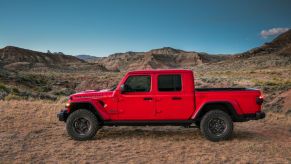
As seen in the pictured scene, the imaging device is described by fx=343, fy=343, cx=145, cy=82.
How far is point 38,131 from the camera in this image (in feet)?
33.4

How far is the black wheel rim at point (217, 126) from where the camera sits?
349 inches

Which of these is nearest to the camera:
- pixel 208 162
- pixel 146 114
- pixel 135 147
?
pixel 208 162

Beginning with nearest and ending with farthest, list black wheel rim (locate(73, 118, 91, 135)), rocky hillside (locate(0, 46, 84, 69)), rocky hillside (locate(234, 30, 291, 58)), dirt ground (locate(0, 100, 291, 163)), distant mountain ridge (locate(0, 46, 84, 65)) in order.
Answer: dirt ground (locate(0, 100, 291, 163))
black wheel rim (locate(73, 118, 91, 135))
rocky hillside (locate(234, 30, 291, 58))
rocky hillside (locate(0, 46, 84, 69))
distant mountain ridge (locate(0, 46, 84, 65))

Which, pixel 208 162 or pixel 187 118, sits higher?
pixel 187 118

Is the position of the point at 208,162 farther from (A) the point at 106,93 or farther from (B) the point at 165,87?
(A) the point at 106,93

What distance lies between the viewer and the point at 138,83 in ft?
29.3

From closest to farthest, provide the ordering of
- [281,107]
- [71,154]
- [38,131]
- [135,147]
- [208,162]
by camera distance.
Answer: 1. [208,162]
2. [71,154]
3. [135,147]
4. [38,131]
5. [281,107]

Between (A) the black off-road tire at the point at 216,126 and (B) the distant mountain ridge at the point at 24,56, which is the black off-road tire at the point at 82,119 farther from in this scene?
(B) the distant mountain ridge at the point at 24,56

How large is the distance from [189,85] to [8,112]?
7513 millimetres

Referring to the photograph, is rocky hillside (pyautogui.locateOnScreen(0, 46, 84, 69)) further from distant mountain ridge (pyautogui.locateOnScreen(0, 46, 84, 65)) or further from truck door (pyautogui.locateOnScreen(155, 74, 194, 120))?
truck door (pyautogui.locateOnScreen(155, 74, 194, 120))

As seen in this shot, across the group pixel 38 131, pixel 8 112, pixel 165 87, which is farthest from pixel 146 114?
pixel 8 112

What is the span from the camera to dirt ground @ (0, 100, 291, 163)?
7.41 meters

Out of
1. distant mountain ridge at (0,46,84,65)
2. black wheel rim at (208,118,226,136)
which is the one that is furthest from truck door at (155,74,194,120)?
distant mountain ridge at (0,46,84,65)

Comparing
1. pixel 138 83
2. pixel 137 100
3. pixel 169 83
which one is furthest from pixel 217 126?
pixel 138 83
